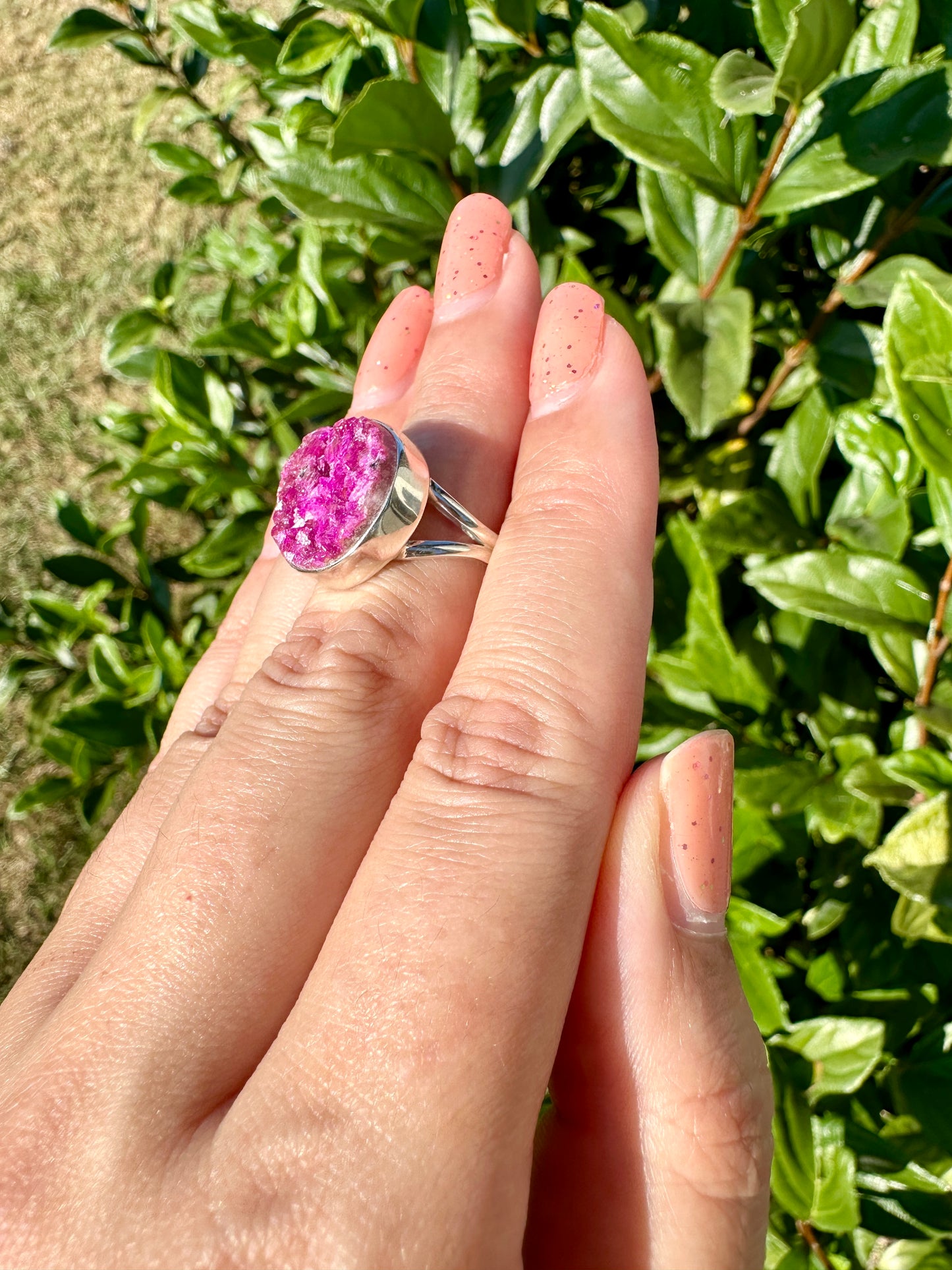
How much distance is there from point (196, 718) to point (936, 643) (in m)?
1.21

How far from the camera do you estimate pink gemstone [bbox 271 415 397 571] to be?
3.93ft

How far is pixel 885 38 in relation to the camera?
1361mm

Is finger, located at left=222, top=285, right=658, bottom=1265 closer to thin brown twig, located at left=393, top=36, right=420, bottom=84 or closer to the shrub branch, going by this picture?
the shrub branch

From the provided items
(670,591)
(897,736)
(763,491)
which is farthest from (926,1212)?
(763,491)

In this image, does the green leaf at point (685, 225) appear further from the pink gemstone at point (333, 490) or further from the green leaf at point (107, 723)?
the green leaf at point (107, 723)

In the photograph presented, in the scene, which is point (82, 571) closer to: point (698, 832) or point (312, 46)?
point (312, 46)

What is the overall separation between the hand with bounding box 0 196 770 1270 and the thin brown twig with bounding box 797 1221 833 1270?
542 millimetres

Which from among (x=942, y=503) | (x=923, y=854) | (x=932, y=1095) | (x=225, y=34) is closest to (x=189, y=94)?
(x=225, y=34)

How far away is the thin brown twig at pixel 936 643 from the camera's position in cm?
133

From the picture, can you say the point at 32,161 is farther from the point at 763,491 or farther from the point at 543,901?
the point at 543,901

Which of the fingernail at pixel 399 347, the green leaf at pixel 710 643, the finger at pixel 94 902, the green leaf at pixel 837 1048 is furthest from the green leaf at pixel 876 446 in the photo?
the finger at pixel 94 902

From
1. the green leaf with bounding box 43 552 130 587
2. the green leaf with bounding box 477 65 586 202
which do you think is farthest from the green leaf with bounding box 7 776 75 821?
the green leaf with bounding box 477 65 586 202

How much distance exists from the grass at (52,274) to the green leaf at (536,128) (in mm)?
2539

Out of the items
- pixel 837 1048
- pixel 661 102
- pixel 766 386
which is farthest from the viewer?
pixel 766 386
